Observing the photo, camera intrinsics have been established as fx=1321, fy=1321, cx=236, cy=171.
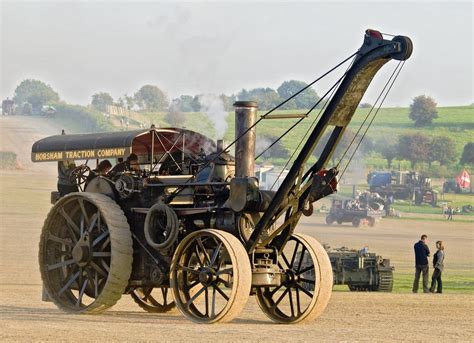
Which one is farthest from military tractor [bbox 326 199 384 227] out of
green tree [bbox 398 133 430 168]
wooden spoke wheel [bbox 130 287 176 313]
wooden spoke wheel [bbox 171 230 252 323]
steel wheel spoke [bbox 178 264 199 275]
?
steel wheel spoke [bbox 178 264 199 275]

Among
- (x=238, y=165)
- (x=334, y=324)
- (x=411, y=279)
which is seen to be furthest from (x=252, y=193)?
(x=411, y=279)

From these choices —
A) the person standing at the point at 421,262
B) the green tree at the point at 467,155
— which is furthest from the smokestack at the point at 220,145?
the green tree at the point at 467,155

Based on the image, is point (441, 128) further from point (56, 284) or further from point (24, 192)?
point (56, 284)

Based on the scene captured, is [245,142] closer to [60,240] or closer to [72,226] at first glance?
[72,226]

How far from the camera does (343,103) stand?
18859mm

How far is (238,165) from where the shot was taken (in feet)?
65.6

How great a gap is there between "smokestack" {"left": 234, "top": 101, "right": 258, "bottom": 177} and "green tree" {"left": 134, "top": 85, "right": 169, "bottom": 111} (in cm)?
2886

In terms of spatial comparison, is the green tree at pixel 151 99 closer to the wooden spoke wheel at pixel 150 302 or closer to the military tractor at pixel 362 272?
the military tractor at pixel 362 272

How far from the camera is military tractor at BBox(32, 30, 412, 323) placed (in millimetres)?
18828

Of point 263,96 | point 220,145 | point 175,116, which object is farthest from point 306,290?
point 263,96

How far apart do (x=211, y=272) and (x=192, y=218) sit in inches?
54.0

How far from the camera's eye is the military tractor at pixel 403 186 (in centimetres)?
7906

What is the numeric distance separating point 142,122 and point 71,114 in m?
14.7

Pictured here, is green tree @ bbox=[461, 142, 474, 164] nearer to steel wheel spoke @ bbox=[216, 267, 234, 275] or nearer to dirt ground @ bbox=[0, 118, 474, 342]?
dirt ground @ bbox=[0, 118, 474, 342]
